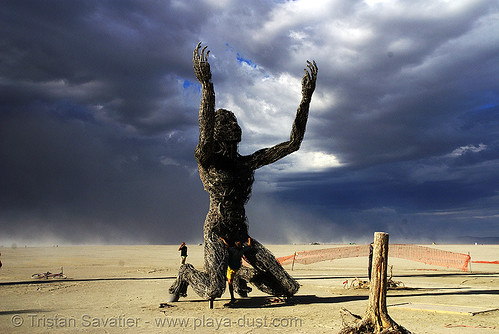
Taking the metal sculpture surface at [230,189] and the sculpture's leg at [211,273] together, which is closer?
the sculpture's leg at [211,273]

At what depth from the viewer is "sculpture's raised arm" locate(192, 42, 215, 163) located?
6.91 m

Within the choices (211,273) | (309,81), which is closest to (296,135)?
(309,81)

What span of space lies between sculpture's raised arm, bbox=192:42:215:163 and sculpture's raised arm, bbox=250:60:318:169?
42.3 inches

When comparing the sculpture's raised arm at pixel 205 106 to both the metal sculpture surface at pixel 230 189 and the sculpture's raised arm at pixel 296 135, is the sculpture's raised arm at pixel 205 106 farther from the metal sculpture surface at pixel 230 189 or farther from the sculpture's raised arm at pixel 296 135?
the sculpture's raised arm at pixel 296 135

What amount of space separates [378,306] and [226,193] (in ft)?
11.5

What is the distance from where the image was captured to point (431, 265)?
21641mm

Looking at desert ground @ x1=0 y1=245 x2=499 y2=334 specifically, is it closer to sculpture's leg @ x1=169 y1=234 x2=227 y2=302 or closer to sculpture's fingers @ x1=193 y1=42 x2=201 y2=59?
sculpture's leg @ x1=169 y1=234 x2=227 y2=302

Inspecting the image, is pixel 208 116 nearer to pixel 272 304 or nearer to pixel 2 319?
pixel 272 304

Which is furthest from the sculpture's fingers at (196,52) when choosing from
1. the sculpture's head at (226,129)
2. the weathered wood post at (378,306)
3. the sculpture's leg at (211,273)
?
the weathered wood post at (378,306)

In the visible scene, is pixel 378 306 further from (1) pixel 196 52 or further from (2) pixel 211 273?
(1) pixel 196 52

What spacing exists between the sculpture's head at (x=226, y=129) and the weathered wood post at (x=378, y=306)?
3.64 meters

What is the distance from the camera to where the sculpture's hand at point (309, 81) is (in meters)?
7.74

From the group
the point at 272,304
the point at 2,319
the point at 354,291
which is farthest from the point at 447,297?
the point at 2,319

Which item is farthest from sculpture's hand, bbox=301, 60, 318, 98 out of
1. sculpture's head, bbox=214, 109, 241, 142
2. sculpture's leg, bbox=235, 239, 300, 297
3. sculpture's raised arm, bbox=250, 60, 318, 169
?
sculpture's leg, bbox=235, 239, 300, 297
